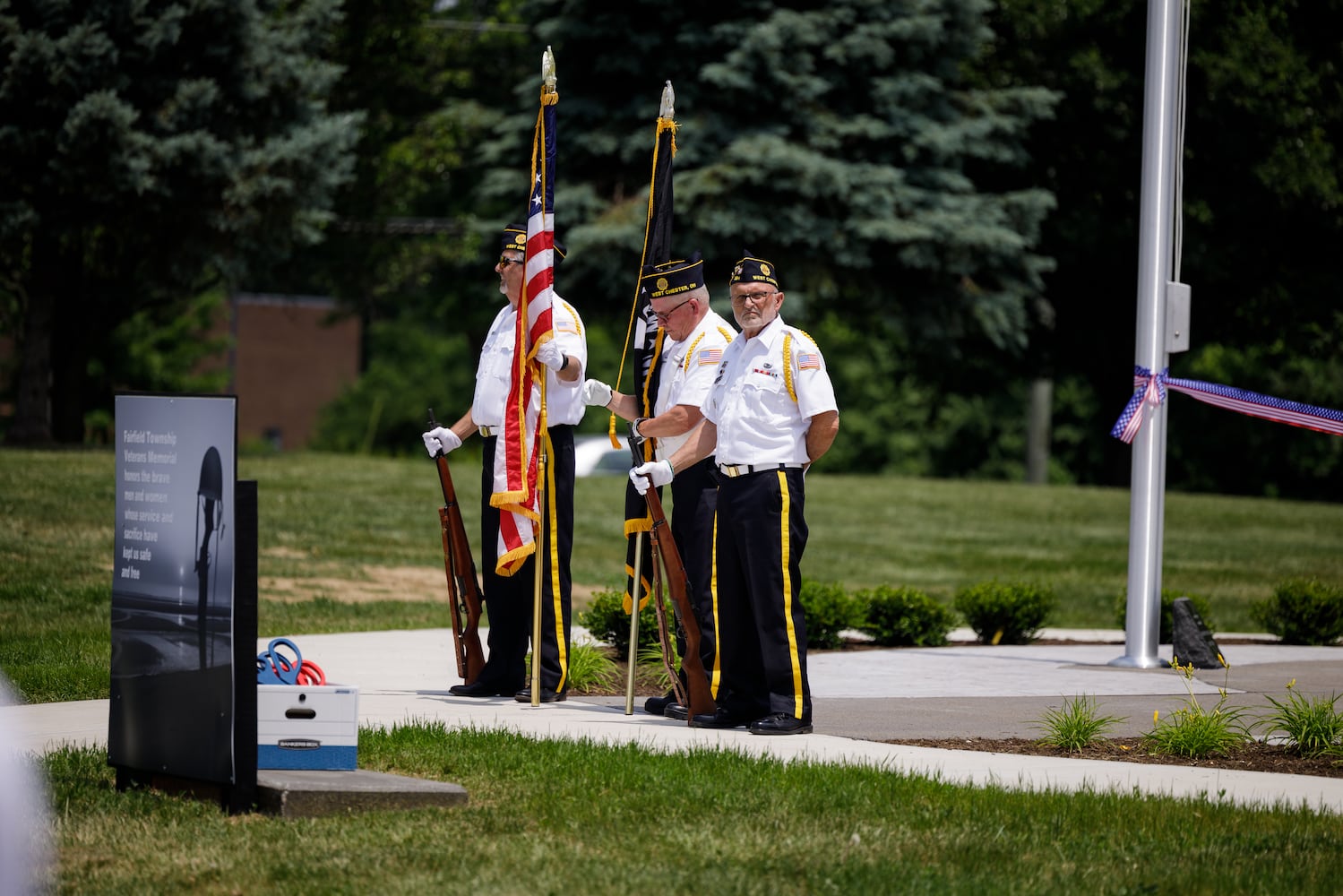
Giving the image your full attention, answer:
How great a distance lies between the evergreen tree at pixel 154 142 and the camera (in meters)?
20.6

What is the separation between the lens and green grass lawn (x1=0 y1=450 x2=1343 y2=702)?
1238 cm

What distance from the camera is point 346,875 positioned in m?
5.30

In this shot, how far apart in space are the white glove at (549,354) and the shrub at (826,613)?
379 centimetres

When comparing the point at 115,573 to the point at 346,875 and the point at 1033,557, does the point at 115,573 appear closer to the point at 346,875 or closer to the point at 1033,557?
the point at 346,875

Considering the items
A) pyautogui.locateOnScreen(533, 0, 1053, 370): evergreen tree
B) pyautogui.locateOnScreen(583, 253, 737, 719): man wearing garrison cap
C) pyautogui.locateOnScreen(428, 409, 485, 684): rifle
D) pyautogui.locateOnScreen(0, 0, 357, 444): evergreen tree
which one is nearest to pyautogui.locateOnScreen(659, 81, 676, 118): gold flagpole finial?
pyautogui.locateOnScreen(583, 253, 737, 719): man wearing garrison cap

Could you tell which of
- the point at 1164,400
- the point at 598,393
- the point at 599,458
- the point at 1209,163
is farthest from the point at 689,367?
the point at 599,458

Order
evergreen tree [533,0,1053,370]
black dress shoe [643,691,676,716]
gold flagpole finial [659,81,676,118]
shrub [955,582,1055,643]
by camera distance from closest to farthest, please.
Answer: black dress shoe [643,691,676,716] < gold flagpole finial [659,81,676,118] < shrub [955,582,1055,643] < evergreen tree [533,0,1053,370]

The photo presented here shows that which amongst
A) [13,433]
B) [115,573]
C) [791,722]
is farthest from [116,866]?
[13,433]

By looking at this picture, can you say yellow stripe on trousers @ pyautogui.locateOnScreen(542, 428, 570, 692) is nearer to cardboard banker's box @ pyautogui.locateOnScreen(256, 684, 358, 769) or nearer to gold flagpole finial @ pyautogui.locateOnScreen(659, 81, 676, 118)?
gold flagpole finial @ pyautogui.locateOnScreen(659, 81, 676, 118)

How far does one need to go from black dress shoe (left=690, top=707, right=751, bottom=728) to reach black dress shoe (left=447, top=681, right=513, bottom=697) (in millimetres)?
1373

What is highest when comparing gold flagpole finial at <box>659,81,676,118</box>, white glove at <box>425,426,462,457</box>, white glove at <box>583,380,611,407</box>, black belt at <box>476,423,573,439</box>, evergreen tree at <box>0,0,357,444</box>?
evergreen tree at <box>0,0,357,444</box>

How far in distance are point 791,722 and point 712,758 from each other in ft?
3.13

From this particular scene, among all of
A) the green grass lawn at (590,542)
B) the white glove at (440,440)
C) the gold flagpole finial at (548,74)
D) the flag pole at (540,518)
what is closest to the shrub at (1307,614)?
the green grass lawn at (590,542)

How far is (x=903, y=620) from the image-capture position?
1221cm
